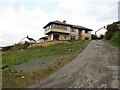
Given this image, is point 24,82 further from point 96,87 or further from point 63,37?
point 63,37

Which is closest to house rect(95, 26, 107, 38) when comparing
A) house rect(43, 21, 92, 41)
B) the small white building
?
the small white building

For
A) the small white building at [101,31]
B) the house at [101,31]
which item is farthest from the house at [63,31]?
the small white building at [101,31]

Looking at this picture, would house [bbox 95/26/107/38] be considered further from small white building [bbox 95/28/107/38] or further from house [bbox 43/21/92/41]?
house [bbox 43/21/92/41]

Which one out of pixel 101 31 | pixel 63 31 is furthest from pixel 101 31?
pixel 63 31

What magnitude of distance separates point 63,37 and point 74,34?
572cm

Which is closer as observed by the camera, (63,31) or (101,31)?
(63,31)

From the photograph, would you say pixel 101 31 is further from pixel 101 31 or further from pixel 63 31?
pixel 63 31

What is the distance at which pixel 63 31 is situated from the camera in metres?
44.7

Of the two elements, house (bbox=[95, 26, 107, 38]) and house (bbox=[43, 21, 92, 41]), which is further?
house (bbox=[95, 26, 107, 38])

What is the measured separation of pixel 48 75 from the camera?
11.6m

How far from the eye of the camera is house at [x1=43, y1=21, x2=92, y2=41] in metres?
42.9

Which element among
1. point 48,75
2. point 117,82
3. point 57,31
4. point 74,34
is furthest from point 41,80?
point 74,34

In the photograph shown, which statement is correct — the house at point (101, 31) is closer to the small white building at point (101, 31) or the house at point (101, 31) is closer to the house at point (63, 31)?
the small white building at point (101, 31)

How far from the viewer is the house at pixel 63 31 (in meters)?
42.9
